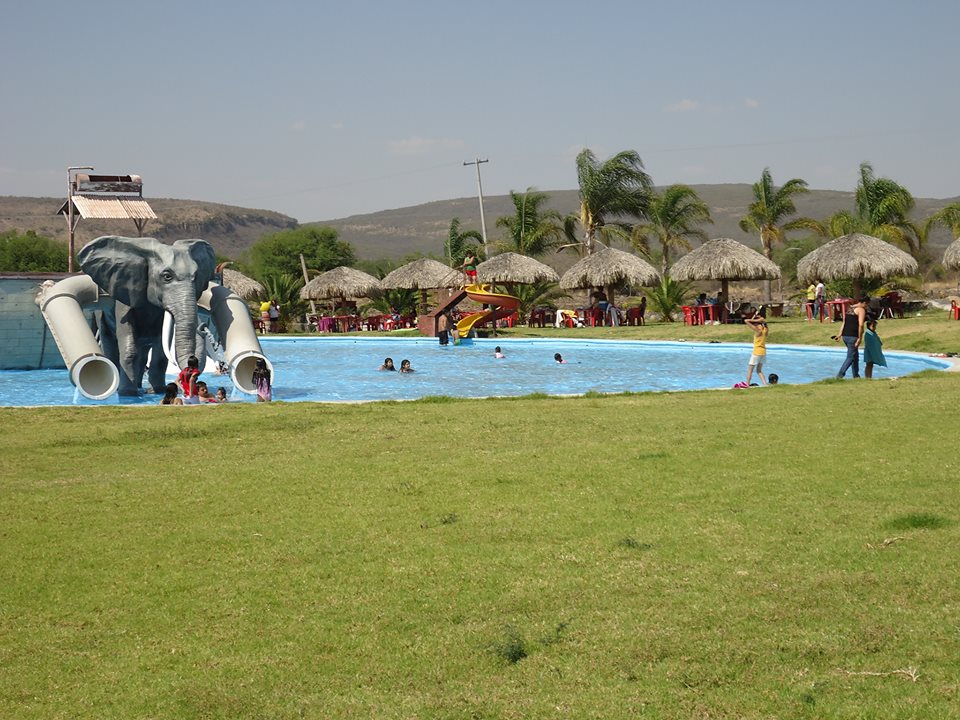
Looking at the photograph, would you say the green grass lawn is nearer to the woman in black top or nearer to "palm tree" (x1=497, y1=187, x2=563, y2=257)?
the woman in black top

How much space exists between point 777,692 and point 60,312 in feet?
49.1

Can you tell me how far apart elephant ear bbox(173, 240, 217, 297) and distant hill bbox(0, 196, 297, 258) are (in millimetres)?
97804

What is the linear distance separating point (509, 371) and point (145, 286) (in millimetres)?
9655

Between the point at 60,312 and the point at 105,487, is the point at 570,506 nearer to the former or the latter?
the point at 105,487

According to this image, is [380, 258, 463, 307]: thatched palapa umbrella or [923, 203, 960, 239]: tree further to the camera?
[380, 258, 463, 307]: thatched palapa umbrella

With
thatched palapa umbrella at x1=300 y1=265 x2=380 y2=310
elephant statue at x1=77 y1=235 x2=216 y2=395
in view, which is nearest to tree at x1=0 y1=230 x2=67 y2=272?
thatched palapa umbrella at x1=300 y1=265 x2=380 y2=310

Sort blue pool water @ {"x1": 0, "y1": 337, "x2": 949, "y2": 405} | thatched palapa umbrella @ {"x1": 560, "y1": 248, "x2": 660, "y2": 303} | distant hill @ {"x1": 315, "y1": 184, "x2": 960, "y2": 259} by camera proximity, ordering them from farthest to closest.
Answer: distant hill @ {"x1": 315, "y1": 184, "x2": 960, "y2": 259} < thatched palapa umbrella @ {"x1": 560, "y1": 248, "x2": 660, "y2": 303} < blue pool water @ {"x1": 0, "y1": 337, "x2": 949, "y2": 405}

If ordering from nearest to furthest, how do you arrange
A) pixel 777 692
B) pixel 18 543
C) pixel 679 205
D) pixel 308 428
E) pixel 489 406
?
pixel 777 692 < pixel 18 543 < pixel 308 428 < pixel 489 406 < pixel 679 205

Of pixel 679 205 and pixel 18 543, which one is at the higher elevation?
pixel 679 205

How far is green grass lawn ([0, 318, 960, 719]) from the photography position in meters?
4.21

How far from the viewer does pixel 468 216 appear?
16638 centimetres

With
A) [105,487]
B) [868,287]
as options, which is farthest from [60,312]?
[868,287]

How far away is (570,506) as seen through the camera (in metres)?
7.07

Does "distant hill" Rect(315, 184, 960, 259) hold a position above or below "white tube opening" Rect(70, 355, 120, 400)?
above
